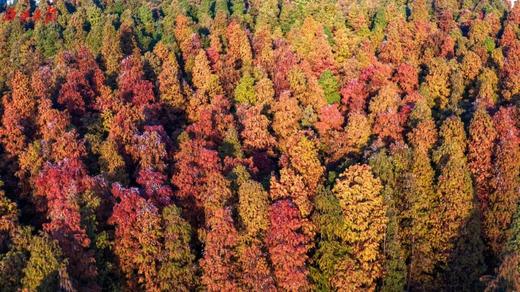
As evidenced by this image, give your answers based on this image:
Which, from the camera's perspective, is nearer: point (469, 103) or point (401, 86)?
point (469, 103)

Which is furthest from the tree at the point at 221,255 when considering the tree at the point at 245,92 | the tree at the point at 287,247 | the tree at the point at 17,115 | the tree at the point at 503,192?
the tree at the point at 245,92

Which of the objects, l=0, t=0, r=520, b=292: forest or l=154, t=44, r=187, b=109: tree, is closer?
l=0, t=0, r=520, b=292: forest

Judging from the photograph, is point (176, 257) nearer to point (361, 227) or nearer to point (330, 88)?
point (361, 227)

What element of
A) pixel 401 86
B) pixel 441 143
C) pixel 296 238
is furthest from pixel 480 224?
pixel 401 86

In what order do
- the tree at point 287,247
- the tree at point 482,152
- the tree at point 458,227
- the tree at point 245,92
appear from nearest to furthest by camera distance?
the tree at point 287,247, the tree at point 458,227, the tree at point 482,152, the tree at point 245,92

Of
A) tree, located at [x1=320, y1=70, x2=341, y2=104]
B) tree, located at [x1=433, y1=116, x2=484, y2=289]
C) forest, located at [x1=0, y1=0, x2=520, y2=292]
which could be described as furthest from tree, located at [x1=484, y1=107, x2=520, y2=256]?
tree, located at [x1=320, y1=70, x2=341, y2=104]

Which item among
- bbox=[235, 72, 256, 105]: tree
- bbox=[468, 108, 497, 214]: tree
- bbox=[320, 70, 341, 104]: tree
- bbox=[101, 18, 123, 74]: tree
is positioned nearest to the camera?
bbox=[468, 108, 497, 214]: tree

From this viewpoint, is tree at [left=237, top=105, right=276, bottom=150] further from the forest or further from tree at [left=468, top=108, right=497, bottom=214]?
tree at [left=468, top=108, right=497, bottom=214]

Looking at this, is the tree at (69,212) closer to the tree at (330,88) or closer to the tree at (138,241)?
the tree at (138,241)

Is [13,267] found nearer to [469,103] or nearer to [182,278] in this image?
[182,278]
